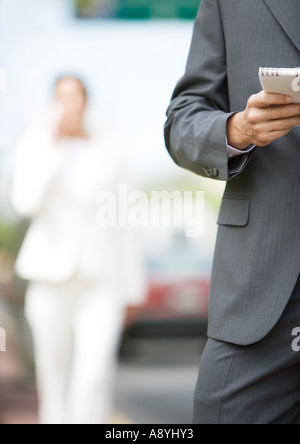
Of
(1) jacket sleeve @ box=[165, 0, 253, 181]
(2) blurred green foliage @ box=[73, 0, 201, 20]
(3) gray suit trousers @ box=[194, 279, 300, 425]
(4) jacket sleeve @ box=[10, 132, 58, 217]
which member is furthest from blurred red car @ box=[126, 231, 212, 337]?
(3) gray suit trousers @ box=[194, 279, 300, 425]

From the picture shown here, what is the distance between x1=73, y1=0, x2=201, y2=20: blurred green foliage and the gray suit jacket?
4.72 metres

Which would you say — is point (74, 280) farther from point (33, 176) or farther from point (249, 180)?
point (249, 180)

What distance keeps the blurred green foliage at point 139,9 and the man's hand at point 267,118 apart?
4.94m

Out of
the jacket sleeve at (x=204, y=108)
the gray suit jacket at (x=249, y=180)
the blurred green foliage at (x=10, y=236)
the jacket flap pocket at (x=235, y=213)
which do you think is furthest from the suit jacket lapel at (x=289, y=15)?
the blurred green foliage at (x=10, y=236)

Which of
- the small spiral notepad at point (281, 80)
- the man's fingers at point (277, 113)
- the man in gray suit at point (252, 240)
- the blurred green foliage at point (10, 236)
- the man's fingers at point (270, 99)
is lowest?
the blurred green foliage at point (10, 236)

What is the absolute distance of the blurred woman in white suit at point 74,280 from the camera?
4305mm

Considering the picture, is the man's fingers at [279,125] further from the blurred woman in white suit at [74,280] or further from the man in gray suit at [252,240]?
the blurred woman in white suit at [74,280]

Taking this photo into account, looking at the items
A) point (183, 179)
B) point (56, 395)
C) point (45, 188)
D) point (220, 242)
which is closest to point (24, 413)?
point (56, 395)

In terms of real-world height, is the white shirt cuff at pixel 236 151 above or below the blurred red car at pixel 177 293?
above

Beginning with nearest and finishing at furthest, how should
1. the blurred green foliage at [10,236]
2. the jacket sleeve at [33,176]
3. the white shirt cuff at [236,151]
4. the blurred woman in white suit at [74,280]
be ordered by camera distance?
the white shirt cuff at [236,151] → the blurred woman in white suit at [74,280] → the jacket sleeve at [33,176] → the blurred green foliage at [10,236]

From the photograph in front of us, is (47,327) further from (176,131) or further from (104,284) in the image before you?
(176,131)

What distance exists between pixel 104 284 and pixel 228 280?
2552 millimetres

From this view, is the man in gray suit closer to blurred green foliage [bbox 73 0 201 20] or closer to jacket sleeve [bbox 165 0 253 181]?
jacket sleeve [bbox 165 0 253 181]
